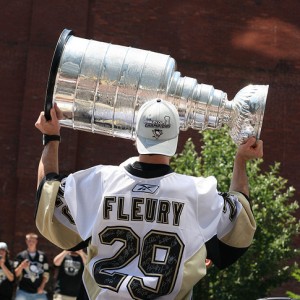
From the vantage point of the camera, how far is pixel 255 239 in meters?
12.4

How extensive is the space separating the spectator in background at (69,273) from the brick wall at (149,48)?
3.51 meters

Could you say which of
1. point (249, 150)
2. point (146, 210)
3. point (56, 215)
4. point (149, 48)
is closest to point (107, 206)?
point (146, 210)

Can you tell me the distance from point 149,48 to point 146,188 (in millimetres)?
13552

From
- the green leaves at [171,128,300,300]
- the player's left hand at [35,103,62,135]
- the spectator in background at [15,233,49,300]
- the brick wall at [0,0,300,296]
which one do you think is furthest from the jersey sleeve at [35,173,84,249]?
the brick wall at [0,0,300,296]

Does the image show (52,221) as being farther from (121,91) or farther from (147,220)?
(121,91)

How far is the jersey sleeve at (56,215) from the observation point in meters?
4.48

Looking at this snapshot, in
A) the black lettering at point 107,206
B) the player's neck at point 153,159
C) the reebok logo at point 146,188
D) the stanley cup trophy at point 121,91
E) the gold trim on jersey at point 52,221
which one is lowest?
the gold trim on jersey at point 52,221

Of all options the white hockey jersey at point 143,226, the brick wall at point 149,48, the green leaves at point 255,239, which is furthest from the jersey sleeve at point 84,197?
the brick wall at point 149,48

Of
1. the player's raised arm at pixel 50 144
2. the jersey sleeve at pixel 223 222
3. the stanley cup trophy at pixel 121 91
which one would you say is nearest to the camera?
the jersey sleeve at pixel 223 222

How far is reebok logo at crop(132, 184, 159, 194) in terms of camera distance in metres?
4.35

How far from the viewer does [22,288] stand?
1393 centimetres

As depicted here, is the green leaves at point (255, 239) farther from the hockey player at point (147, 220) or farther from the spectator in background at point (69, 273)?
the hockey player at point (147, 220)

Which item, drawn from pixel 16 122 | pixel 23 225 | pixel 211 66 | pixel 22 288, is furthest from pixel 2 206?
pixel 211 66

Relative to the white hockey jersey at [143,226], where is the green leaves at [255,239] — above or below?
below
